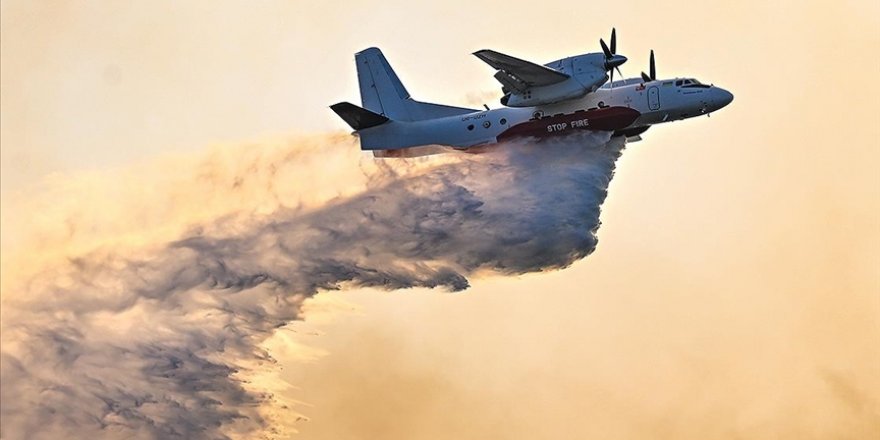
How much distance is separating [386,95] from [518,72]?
6.55 metres

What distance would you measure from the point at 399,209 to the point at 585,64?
6572 millimetres

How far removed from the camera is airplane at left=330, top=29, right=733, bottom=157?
3719cm

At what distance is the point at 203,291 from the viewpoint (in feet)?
118

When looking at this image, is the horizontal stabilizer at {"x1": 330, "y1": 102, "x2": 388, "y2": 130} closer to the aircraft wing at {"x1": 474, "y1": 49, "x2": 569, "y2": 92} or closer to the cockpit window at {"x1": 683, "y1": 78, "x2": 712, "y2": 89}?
the aircraft wing at {"x1": 474, "y1": 49, "x2": 569, "y2": 92}

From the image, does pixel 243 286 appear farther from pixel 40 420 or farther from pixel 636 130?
pixel 636 130

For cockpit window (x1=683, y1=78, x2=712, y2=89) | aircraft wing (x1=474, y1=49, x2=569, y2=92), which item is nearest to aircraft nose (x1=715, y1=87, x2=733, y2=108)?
cockpit window (x1=683, y1=78, x2=712, y2=89)

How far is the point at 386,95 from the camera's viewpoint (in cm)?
4238

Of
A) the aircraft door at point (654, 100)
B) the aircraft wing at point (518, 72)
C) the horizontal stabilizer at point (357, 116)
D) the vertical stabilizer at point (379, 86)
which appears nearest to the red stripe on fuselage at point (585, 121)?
the aircraft door at point (654, 100)

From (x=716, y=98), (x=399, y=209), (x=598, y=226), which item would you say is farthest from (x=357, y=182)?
(x=716, y=98)

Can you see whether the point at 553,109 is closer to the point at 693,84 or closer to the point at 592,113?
the point at 592,113

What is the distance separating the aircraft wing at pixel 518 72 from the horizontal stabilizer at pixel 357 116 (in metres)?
4.09

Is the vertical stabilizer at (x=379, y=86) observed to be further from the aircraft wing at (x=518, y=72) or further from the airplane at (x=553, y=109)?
the aircraft wing at (x=518, y=72)

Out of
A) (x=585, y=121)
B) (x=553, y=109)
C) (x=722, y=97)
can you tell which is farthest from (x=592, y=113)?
(x=722, y=97)

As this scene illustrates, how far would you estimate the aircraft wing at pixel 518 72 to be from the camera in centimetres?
3662
